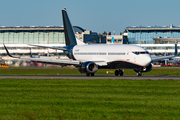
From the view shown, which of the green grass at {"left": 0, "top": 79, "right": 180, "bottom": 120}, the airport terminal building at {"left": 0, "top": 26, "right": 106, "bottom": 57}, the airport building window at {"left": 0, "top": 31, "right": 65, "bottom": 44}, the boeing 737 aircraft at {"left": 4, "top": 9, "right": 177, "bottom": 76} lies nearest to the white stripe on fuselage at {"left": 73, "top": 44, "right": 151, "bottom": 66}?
the boeing 737 aircraft at {"left": 4, "top": 9, "right": 177, "bottom": 76}

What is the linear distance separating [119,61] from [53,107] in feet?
102

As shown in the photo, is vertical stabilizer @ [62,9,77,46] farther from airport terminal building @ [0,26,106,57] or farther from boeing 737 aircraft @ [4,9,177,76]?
airport terminal building @ [0,26,106,57]

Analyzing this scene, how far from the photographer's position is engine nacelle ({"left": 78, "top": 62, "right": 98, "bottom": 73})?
4706cm

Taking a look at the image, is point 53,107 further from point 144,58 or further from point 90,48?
point 90,48

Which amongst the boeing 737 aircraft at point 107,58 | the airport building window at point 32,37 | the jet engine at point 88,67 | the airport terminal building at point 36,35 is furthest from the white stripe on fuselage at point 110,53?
the airport building window at point 32,37

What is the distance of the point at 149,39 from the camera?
655 ft

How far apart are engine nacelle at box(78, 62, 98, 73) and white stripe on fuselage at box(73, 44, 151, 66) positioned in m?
2.35

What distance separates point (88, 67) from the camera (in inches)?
1859

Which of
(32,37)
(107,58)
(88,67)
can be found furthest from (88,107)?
(32,37)

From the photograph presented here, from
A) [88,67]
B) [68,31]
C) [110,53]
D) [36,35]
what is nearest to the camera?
[88,67]

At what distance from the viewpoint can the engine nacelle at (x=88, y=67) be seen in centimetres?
4706

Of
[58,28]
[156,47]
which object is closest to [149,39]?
[156,47]

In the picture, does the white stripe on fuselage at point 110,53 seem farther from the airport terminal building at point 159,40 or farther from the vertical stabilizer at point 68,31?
the airport terminal building at point 159,40

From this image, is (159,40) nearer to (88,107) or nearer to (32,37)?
(32,37)
